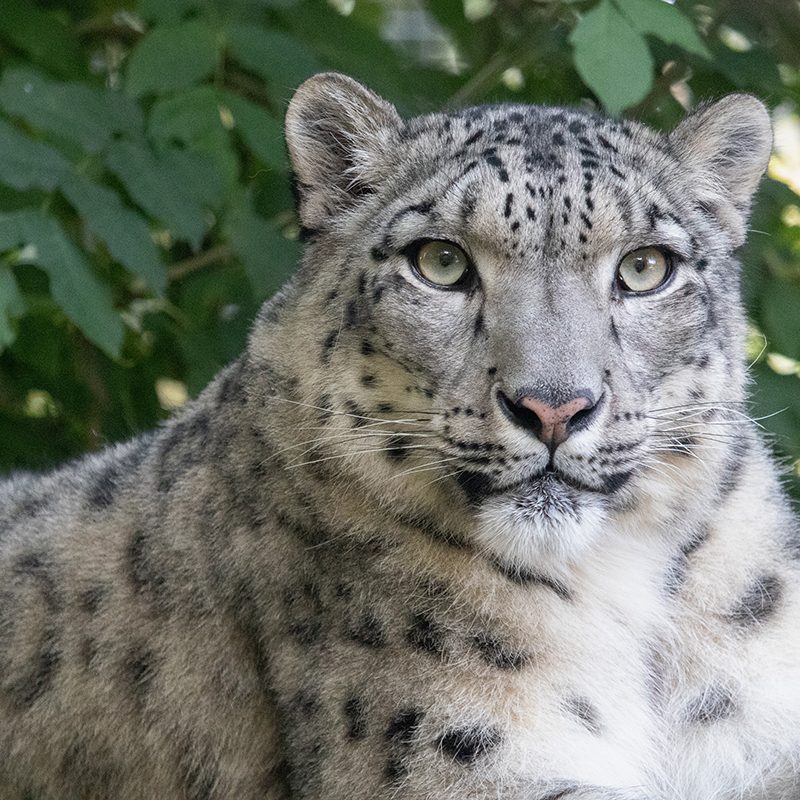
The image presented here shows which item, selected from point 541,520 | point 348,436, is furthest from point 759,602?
point 348,436

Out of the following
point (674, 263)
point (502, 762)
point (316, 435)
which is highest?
point (674, 263)

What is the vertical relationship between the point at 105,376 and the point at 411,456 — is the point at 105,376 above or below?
below

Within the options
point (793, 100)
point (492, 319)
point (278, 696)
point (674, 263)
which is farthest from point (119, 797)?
point (793, 100)

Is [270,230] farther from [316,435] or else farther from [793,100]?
[793,100]

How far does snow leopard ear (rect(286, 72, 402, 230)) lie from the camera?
429 cm

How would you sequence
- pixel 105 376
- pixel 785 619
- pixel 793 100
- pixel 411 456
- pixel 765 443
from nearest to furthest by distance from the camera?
1. pixel 411 456
2. pixel 785 619
3. pixel 765 443
4. pixel 793 100
5. pixel 105 376

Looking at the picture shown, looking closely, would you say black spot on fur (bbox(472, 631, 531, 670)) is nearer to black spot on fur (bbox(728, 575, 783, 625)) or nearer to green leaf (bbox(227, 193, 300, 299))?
black spot on fur (bbox(728, 575, 783, 625))

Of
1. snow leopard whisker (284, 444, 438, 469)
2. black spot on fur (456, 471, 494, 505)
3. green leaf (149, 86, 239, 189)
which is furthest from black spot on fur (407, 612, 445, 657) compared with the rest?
green leaf (149, 86, 239, 189)

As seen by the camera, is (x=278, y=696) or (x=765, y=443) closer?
(x=278, y=696)

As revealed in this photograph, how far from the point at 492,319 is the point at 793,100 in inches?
114

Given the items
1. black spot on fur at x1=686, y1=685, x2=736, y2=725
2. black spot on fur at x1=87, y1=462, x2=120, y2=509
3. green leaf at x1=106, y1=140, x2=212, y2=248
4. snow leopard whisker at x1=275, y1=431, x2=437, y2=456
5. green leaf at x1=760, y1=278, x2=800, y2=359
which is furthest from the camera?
green leaf at x1=760, y1=278, x2=800, y2=359

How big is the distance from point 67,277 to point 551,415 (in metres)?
1.94

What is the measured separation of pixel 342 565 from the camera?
3.93 m

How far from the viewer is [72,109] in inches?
197
